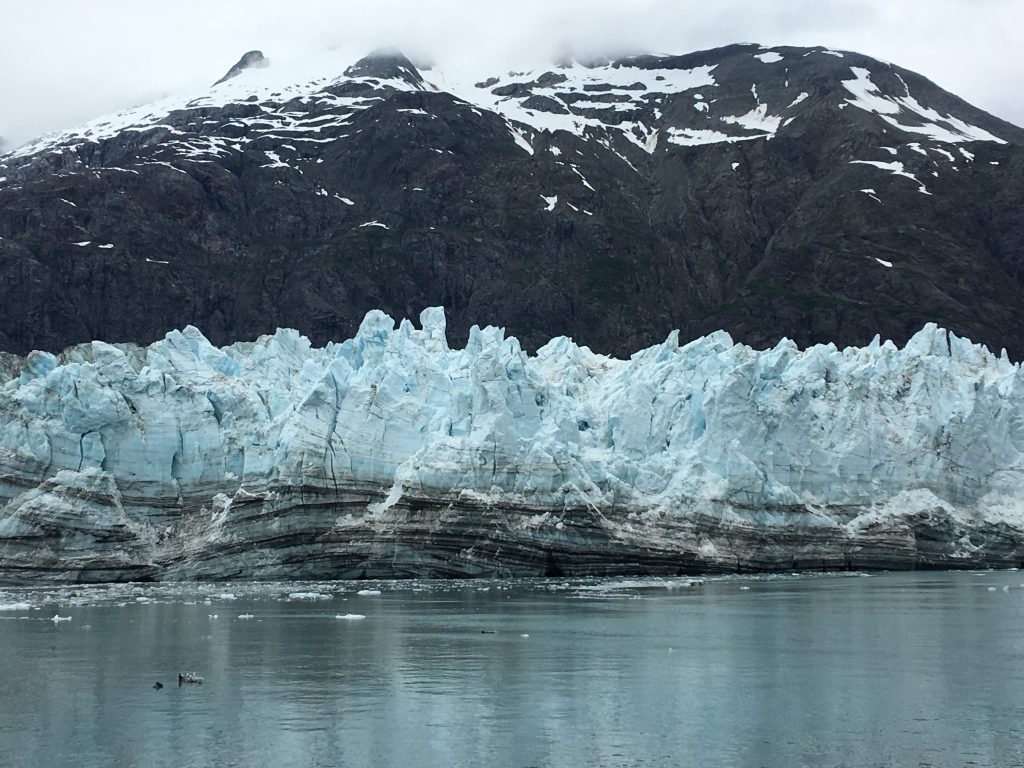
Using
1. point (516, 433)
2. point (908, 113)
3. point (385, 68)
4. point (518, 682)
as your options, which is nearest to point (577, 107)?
point (385, 68)

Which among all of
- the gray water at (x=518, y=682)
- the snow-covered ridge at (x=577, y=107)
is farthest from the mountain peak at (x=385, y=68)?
the gray water at (x=518, y=682)

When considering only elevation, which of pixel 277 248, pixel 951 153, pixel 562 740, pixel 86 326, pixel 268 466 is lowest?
pixel 562 740

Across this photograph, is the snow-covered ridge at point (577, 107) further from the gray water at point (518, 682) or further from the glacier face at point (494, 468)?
the gray water at point (518, 682)

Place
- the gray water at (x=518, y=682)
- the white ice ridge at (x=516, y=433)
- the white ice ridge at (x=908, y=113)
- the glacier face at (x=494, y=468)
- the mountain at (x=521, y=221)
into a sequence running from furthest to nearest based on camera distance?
the white ice ridge at (x=908, y=113) < the mountain at (x=521, y=221) < the white ice ridge at (x=516, y=433) < the glacier face at (x=494, y=468) < the gray water at (x=518, y=682)

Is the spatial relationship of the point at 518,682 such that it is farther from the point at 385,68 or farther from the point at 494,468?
the point at 385,68

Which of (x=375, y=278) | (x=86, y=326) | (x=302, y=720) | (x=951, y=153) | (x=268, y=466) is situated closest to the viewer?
(x=302, y=720)

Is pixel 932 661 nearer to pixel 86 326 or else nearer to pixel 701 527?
pixel 701 527

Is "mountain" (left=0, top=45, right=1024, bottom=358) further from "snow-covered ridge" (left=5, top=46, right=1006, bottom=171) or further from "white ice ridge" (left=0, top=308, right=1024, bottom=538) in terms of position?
"white ice ridge" (left=0, top=308, right=1024, bottom=538)

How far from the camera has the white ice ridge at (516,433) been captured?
53344 millimetres

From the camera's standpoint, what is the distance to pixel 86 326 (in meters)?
126

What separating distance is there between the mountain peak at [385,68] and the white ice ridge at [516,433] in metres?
128

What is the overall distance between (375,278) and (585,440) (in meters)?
79.4

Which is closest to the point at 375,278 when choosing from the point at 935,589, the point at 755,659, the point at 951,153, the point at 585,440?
the point at 951,153

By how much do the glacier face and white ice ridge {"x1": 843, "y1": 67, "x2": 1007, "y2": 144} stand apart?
102862 millimetres
